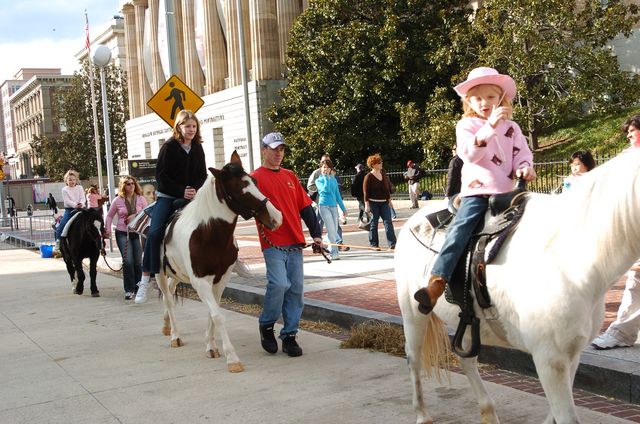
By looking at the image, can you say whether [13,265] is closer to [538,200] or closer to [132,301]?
[132,301]

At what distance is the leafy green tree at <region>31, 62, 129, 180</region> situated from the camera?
67.0 meters

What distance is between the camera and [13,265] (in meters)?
19.1

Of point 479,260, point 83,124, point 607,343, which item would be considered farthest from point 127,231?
point 83,124

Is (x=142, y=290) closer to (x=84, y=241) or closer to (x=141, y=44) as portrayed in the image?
(x=84, y=241)

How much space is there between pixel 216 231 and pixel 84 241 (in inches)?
255

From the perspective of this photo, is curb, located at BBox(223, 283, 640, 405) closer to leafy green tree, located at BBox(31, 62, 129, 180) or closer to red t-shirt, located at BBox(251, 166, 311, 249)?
red t-shirt, located at BBox(251, 166, 311, 249)

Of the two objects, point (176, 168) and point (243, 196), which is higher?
point (176, 168)

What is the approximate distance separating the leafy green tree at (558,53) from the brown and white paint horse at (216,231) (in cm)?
1880

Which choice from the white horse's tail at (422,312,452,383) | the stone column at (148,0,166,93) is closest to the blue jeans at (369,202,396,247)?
the white horse's tail at (422,312,452,383)

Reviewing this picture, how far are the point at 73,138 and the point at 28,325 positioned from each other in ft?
206

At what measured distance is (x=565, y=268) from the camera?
134 inches

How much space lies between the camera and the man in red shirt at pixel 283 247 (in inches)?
274

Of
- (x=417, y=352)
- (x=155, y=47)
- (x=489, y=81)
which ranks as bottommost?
(x=417, y=352)

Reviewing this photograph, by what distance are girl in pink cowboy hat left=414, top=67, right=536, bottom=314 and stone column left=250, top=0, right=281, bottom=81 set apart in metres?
36.5
